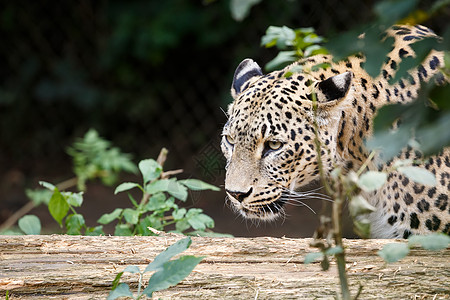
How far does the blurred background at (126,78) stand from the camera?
593 centimetres

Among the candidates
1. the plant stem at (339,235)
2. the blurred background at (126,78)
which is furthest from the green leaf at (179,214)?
the blurred background at (126,78)

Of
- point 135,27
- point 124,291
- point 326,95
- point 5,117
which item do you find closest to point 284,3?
point 135,27

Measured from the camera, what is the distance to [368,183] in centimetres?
144

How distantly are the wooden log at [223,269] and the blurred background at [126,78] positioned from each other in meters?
2.92

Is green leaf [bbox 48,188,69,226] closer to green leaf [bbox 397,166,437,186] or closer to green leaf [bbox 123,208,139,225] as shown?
green leaf [bbox 123,208,139,225]

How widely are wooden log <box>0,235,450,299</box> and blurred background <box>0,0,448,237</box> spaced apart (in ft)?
9.59

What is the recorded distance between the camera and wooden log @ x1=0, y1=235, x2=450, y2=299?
209 centimetres

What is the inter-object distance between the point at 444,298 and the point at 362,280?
27 cm

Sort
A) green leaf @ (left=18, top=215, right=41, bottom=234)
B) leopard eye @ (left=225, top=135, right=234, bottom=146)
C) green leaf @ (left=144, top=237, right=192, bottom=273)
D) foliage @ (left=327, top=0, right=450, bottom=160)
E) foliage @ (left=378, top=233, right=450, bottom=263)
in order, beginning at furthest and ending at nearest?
green leaf @ (left=18, top=215, right=41, bottom=234)
leopard eye @ (left=225, top=135, right=234, bottom=146)
green leaf @ (left=144, top=237, right=192, bottom=273)
foliage @ (left=378, top=233, right=450, bottom=263)
foliage @ (left=327, top=0, right=450, bottom=160)

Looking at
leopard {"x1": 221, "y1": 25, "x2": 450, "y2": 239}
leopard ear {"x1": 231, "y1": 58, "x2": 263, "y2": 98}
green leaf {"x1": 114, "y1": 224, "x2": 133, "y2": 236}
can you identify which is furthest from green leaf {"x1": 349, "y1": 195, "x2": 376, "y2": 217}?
green leaf {"x1": 114, "y1": 224, "x2": 133, "y2": 236}

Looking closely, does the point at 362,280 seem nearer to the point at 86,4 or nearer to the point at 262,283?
the point at 262,283

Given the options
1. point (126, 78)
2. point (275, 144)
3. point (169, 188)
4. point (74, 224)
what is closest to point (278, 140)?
point (275, 144)

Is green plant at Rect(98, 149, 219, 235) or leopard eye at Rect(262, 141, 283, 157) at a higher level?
leopard eye at Rect(262, 141, 283, 157)

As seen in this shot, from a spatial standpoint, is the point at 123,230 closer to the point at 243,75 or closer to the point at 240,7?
the point at 243,75
